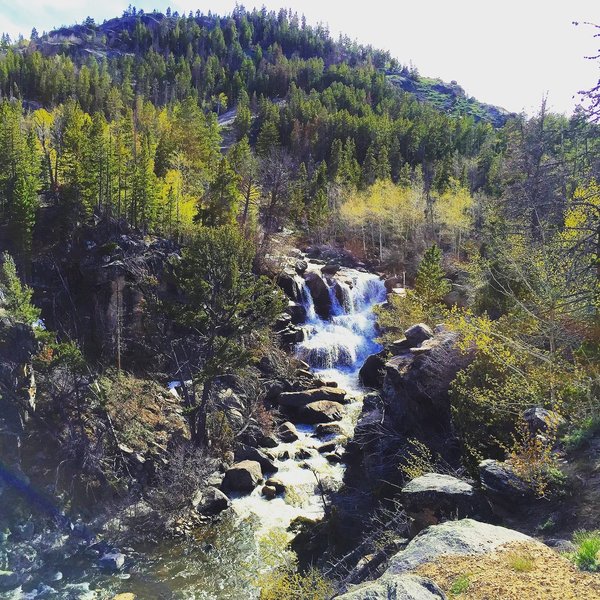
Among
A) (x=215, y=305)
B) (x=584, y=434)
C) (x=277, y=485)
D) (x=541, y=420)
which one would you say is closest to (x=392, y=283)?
(x=215, y=305)

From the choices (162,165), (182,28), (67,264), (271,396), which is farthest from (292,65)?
(271,396)

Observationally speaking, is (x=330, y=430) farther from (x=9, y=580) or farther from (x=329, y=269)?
(x=329, y=269)

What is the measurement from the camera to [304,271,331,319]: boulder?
1825 inches

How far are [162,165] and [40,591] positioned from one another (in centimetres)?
4806

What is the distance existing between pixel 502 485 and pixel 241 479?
14.6 metres

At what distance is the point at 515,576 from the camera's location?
8.79 m

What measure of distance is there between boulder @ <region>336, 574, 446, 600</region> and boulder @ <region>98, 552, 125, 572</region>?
15.3 meters

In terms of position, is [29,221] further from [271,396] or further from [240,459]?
[240,459]

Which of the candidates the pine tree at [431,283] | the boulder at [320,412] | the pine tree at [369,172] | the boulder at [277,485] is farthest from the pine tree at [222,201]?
the pine tree at [369,172]

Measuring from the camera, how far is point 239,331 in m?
27.1

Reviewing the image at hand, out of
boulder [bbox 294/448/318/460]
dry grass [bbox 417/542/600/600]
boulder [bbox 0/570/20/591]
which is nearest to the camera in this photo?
dry grass [bbox 417/542/600/600]

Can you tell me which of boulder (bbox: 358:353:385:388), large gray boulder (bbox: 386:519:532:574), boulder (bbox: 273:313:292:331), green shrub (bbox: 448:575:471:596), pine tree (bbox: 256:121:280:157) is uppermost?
pine tree (bbox: 256:121:280:157)

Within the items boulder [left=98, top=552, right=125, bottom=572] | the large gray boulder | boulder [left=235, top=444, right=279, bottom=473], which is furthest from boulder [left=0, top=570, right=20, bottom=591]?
the large gray boulder

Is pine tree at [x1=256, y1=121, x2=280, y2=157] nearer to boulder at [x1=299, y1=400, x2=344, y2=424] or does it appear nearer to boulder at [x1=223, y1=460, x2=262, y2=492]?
boulder at [x1=299, y1=400, x2=344, y2=424]
